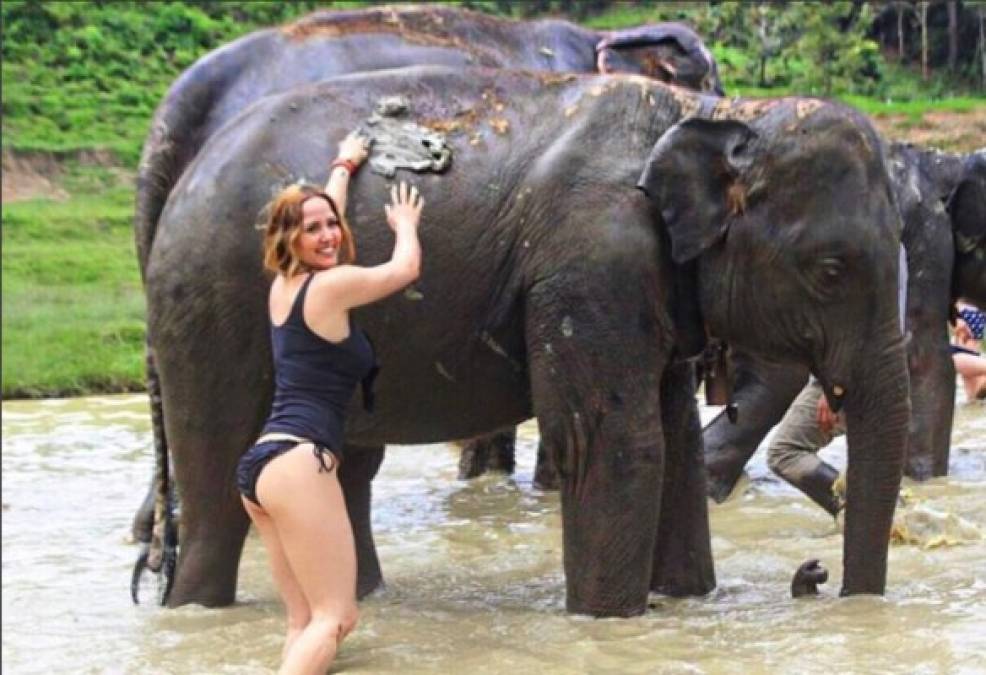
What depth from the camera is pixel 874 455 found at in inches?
196

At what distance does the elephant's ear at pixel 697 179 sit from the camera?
193 inches

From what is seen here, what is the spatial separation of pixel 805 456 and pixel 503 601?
1.86 metres

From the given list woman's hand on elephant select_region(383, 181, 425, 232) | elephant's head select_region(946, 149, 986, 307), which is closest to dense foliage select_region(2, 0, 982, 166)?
elephant's head select_region(946, 149, 986, 307)

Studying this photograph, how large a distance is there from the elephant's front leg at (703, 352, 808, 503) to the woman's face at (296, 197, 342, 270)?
11.6ft

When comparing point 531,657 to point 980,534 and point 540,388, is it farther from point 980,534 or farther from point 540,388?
point 980,534

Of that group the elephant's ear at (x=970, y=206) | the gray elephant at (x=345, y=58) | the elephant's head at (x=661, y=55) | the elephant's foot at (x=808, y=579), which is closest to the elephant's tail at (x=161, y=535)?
the gray elephant at (x=345, y=58)

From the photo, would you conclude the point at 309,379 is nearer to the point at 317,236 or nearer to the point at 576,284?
the point at 317,236

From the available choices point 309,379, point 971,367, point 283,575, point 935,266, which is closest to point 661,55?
point 935,266

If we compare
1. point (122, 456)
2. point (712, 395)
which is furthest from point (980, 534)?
point (122, 456)

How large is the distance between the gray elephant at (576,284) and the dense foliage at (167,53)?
26.5 meters

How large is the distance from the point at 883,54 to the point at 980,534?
137 feet

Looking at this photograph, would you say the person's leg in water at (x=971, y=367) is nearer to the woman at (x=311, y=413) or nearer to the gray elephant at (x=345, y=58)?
the gray elephant at (x=345, y=58)

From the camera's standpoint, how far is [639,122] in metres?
5.12

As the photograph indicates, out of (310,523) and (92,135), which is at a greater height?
(310,523)
